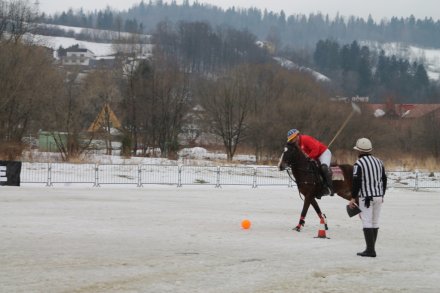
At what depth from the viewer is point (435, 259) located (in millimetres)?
11469

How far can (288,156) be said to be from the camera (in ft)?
48.7

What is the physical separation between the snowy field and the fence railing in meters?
9.03

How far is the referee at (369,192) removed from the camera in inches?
448

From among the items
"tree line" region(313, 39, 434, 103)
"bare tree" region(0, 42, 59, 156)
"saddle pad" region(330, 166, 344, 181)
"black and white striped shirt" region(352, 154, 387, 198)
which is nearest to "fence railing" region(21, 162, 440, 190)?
"bare tree" region(0, 42, 59, 156)

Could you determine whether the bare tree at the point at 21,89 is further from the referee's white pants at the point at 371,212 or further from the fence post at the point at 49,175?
the referee's white pants at the point at 371,212

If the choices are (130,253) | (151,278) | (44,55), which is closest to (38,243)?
(130,253)

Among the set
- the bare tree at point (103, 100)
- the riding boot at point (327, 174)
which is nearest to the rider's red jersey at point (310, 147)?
the riding boot at point (327, 174)

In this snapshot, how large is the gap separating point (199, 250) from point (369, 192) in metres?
3.35

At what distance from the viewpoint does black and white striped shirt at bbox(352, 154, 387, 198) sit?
11.4 meters

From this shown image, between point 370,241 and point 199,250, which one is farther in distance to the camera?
point 199,250

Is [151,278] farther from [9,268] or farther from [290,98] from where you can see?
[290,98]

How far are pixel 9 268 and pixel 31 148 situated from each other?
34988mm

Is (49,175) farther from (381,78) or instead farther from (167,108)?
(381,78)

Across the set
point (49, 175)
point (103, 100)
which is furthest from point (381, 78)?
point (49, 175)
